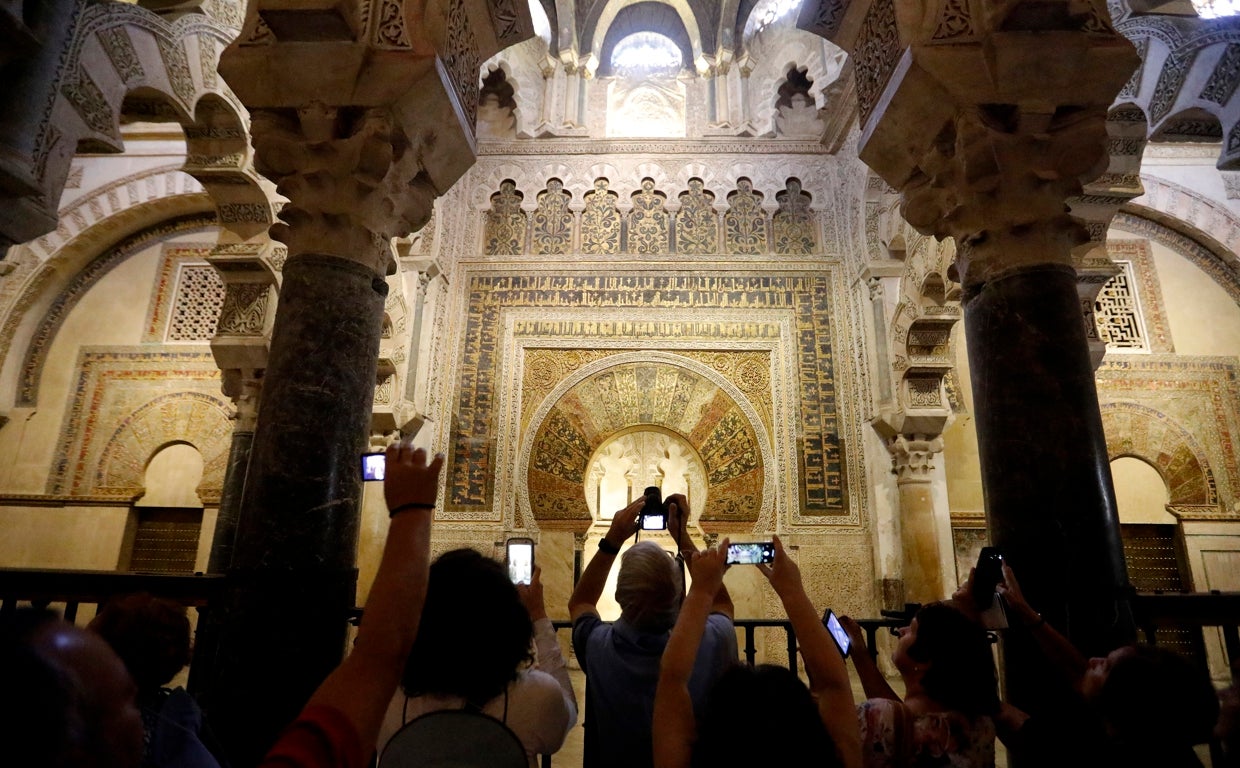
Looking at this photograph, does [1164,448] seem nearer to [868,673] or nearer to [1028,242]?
[1028,242]

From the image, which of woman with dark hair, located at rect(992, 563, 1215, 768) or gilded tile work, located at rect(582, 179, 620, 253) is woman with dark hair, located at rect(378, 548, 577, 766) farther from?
gilded tile work, located at rect(582, 179, 620, 253)

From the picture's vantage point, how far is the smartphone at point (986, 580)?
185cm

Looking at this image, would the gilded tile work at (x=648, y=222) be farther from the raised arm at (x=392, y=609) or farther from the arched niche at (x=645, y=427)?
the raised arm at (x=392, y=609)

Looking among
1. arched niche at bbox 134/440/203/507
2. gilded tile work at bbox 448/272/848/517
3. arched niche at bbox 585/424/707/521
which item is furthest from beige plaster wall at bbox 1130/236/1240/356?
arched niche at bbox 134/440/203/507

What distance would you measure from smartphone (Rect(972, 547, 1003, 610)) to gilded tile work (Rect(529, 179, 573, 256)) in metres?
7.26

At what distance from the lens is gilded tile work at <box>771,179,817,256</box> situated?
8539 millimetres

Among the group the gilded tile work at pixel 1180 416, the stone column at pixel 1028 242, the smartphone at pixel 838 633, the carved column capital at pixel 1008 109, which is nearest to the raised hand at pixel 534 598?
the smartphone at pixel 838 633

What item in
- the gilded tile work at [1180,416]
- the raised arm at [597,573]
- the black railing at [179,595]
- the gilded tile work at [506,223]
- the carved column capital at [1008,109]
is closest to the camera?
the raised arm at [597,573]

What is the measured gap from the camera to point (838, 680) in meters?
1.21

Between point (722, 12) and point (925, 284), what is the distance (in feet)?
16.5

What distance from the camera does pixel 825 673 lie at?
3.99 feet

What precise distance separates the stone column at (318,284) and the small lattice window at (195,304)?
7.17 metres

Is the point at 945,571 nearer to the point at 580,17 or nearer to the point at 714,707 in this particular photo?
the point at 714,707

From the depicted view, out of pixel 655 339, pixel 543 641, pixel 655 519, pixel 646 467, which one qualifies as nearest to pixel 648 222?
pixel 655 339
